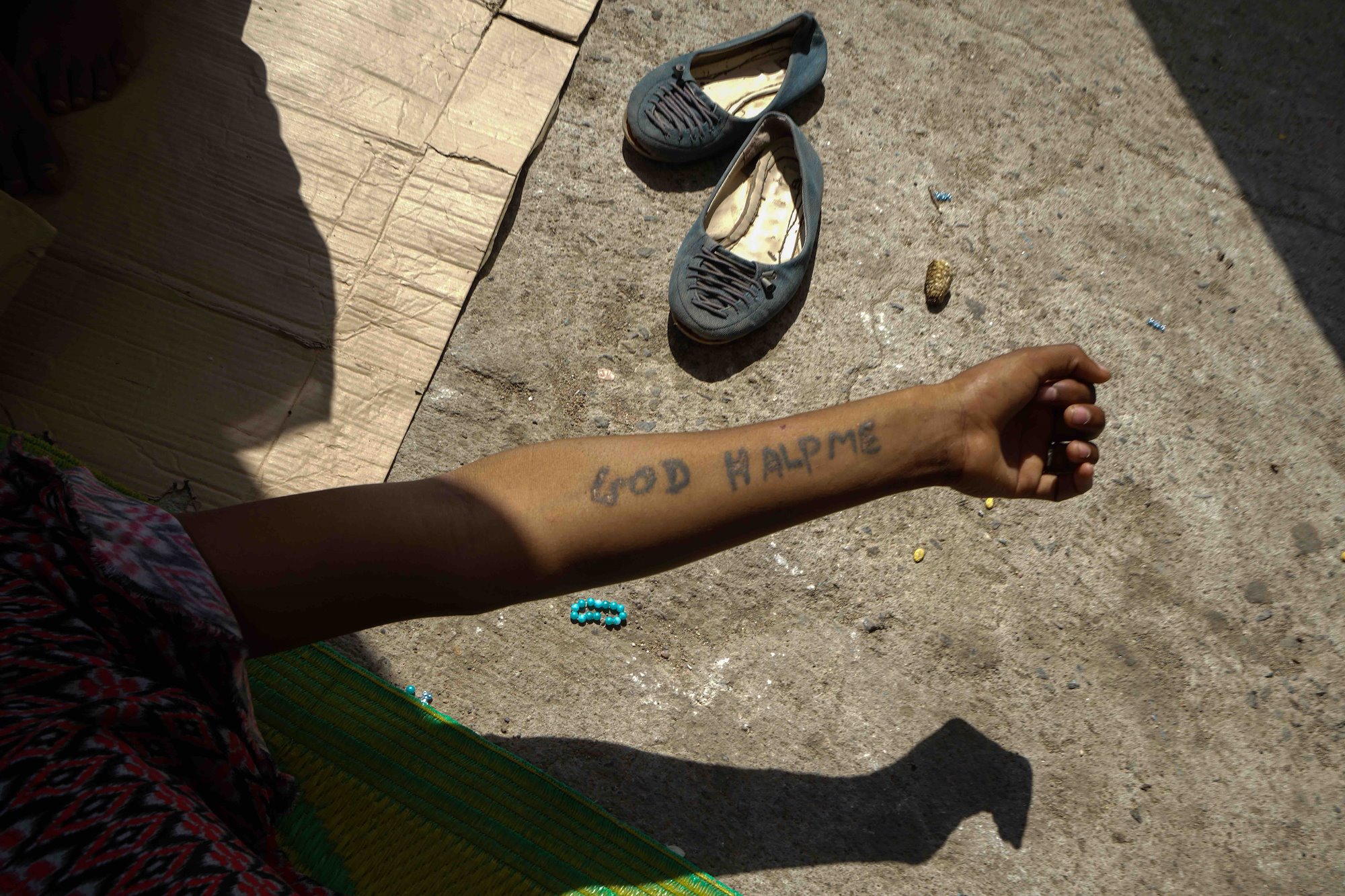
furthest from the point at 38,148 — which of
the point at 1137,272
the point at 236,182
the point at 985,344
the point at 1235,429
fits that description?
the point at 1235,429

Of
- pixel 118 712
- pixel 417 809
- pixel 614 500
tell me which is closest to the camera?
pixel 118 712

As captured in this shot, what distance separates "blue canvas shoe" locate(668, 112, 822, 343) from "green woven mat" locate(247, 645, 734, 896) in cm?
109

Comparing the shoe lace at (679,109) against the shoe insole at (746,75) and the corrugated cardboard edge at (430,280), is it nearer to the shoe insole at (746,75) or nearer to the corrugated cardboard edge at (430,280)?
the shoe insole at (746,75)

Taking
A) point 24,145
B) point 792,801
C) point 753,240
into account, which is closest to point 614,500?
point 792,801

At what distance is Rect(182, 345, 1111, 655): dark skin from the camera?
112cm

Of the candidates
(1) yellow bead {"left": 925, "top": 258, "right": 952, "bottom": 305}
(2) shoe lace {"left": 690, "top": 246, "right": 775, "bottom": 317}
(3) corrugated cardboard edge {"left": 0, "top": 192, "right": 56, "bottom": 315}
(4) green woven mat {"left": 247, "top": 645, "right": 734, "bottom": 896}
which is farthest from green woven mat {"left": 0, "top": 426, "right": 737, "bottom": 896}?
(1) yellow bead {"left": 925, "top": 258, "right": 952, "bottom": 305}

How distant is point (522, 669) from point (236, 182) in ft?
4.63

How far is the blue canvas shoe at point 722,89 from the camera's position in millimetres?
2195

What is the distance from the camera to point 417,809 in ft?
4.84

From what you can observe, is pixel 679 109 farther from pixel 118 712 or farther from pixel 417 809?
pixel 118 712

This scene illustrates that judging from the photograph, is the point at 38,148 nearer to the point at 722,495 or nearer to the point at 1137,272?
the point at 722,495

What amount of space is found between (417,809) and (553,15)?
81.5 inches

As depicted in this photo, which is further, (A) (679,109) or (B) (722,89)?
(B) (722,89)

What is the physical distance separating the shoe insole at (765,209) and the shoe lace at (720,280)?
11 cm
